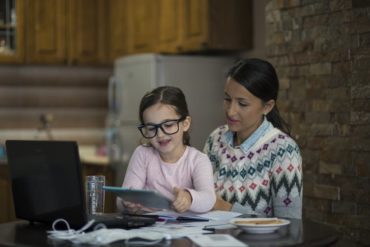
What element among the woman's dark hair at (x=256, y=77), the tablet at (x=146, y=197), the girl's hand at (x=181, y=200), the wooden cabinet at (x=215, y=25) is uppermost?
the wooden cabinet at (x=215, y=25)

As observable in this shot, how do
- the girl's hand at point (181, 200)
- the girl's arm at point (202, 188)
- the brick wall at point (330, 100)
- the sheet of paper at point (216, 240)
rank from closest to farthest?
the sheet of paper at point (216, 240), the girl's hand at point (181, 200), the girl's arm at point (202, 188), the brick wall at point (330, 100)

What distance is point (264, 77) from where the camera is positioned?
272cm

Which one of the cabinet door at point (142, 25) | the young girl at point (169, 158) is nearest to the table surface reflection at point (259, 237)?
the young girl at point (169, 158)

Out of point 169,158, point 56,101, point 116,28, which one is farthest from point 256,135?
point 56,101

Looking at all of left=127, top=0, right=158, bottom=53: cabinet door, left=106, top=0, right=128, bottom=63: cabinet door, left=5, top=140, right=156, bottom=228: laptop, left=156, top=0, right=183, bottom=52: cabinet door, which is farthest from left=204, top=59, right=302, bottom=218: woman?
left=106, top=0, right=128, bottom=63: cabinet door

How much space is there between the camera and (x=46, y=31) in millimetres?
6008

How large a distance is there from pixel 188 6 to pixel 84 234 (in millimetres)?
3208

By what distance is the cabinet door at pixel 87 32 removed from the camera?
6.13m

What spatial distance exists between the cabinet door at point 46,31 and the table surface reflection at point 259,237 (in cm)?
389

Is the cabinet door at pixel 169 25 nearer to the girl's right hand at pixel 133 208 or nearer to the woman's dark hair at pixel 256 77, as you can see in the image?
the woman's dark hair at pixel 256 77

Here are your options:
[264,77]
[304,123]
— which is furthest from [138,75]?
[264,77]

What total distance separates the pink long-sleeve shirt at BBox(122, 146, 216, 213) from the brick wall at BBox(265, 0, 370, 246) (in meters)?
1.34

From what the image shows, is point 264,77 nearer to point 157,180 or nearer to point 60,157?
point 157,180

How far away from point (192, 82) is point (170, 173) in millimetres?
2550
